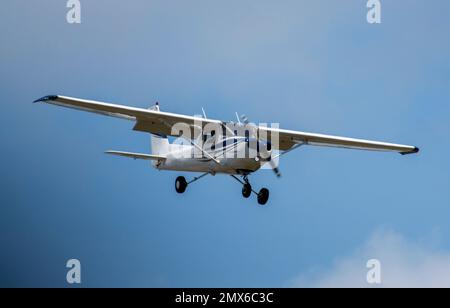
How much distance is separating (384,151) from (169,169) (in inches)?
343

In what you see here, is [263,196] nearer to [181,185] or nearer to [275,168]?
[275,168]

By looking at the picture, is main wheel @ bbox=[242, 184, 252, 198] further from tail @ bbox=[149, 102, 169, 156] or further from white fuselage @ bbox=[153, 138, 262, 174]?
tail @ bbox=[149, 102, 169, 156]

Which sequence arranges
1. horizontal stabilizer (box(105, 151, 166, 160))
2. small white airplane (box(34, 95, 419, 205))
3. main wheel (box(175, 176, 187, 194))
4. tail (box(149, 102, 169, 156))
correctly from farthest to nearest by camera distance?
tail (box(149, 102, 169, 156)), main wheel (box(175, 176, 187, 194)), horizontal stabilizer (box(105, 151, 166, 160)), small white airplane (box(34, 95, 419, 205))

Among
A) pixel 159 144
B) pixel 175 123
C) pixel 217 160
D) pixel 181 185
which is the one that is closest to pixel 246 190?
pixel 217 160

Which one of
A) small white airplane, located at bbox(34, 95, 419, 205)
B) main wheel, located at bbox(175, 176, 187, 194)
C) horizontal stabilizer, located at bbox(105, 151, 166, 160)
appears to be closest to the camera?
small white airplane, located at bbox(34, 95, 419, 205)

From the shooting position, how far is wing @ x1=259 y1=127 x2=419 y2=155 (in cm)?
3888

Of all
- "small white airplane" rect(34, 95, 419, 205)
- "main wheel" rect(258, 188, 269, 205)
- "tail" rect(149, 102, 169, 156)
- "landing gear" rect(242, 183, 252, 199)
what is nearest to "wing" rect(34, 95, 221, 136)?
"small white airplane" rect(34, 95, 419, 205)

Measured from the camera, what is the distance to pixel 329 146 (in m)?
40.8

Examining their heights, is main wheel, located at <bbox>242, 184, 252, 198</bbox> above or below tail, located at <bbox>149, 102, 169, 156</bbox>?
below

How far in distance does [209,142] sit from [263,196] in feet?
8.99

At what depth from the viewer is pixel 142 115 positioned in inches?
1452
